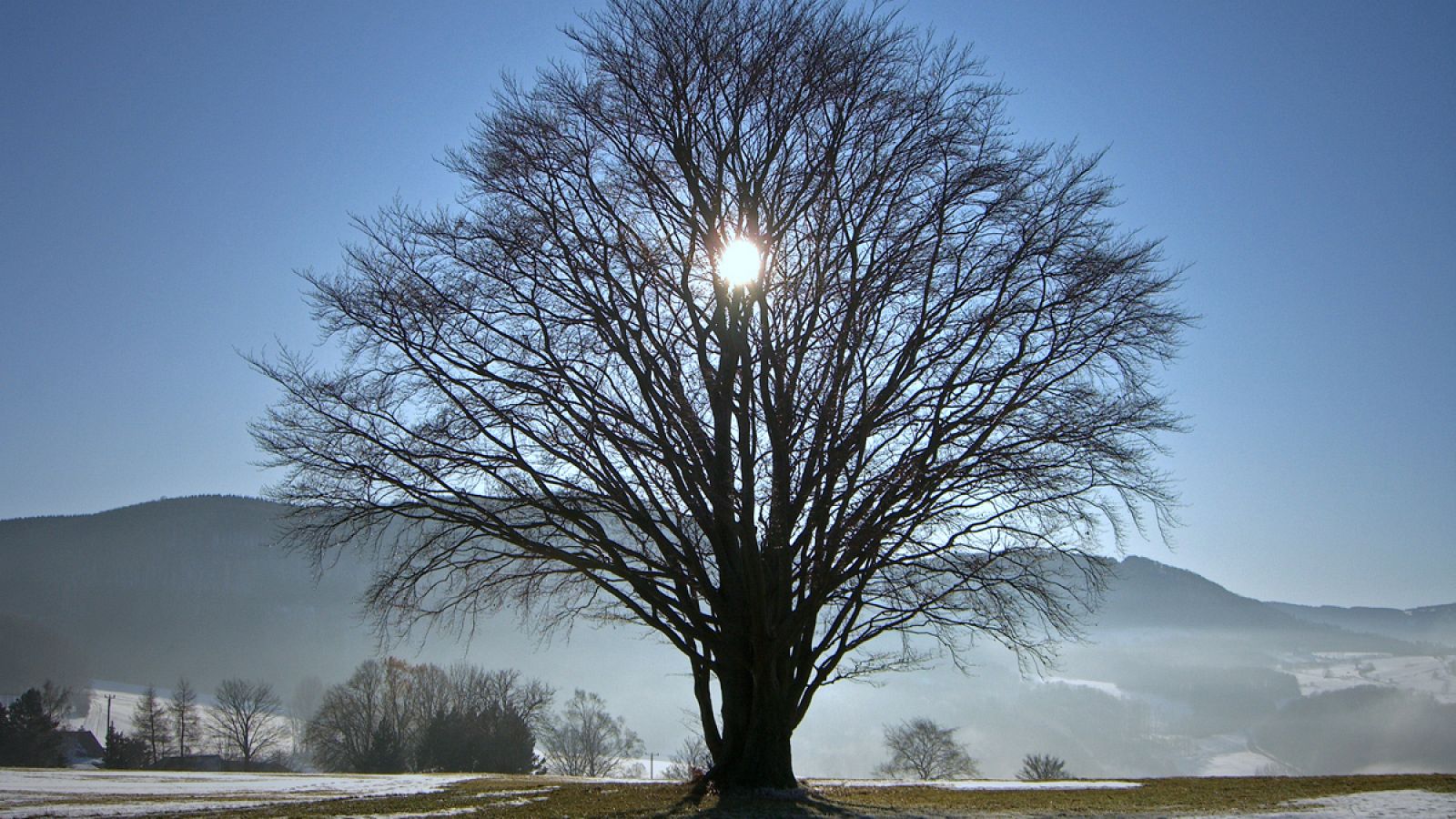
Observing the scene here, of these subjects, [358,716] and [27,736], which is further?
[358,716]

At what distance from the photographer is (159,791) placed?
1691cm

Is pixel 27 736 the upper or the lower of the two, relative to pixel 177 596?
lower

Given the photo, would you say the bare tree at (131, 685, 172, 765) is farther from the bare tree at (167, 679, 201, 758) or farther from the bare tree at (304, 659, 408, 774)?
the bare tree at (304, 659, 408, 774)

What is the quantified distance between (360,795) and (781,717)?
7.29 meters

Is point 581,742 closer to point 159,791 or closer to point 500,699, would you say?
point 500,699

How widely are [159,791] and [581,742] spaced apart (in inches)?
2023

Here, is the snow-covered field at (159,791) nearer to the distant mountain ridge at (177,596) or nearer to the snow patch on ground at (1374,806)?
the snow patch on ground at (1374,806)

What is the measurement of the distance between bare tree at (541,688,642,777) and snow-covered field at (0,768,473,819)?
141 feet

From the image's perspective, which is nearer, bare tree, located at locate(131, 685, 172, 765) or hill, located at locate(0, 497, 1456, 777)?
bare tree, located at locate(131, 685, 172, 765)

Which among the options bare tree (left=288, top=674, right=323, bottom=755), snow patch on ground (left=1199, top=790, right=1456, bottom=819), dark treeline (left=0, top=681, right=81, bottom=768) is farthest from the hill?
snow patch on ground (left=1199, top=790, right=1456, bottom=819)

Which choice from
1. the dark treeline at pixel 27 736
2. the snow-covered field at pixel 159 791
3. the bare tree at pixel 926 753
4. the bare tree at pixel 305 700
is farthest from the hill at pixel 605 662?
the snow-covered field at pixel 159 791

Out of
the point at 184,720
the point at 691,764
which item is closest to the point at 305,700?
the point at 184,720

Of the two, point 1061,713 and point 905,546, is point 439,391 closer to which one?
point 905,546

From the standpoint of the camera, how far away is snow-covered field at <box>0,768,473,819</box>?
12.5 m
